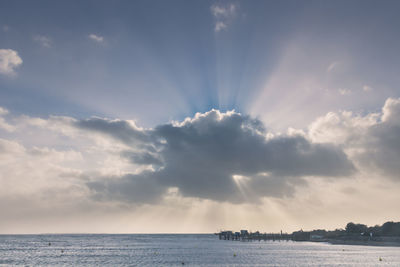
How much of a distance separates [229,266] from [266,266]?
725 centimetres

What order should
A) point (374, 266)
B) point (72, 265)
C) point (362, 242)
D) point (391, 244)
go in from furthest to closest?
point (362, 242)
point (391, 244)
point (72, 265)
point (374, 266)

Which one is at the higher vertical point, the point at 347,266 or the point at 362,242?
the point at 362,242

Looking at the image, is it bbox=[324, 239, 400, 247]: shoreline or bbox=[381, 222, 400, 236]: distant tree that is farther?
bbox=[381, 222, 400, 236]: distant tree

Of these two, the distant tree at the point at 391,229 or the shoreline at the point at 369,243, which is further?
the distant tree at the point at 391,229

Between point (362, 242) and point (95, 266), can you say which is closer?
point (95, 266)

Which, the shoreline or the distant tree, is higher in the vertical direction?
the distant tree

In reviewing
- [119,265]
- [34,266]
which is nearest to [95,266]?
[119,265]

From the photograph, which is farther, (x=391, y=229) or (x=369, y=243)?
(x=391, y=229)

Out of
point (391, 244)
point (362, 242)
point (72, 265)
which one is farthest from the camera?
point (362, 242)

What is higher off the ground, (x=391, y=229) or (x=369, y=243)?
(x=391, y=229)

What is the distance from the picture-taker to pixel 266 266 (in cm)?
7381

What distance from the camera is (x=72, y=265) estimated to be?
255 feet

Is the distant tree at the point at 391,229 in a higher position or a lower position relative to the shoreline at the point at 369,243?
higher

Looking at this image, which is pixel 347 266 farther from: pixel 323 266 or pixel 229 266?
pixel 229 266
